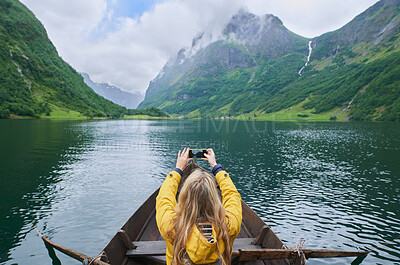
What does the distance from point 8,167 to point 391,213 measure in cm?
3987

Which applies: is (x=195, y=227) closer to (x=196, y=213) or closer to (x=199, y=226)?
(x=199, y=226)

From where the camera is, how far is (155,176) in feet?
90.5

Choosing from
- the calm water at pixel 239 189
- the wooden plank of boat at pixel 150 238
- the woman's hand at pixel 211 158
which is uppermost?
the woman's hand at pixel 211 158

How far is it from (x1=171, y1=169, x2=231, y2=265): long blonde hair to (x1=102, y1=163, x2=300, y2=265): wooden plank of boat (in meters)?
4.79

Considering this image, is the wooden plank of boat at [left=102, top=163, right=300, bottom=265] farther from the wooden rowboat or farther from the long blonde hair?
the long blonde hair

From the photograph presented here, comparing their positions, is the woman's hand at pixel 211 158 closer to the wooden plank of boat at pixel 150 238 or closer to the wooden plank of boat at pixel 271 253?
the wooden plank of boat at pixel 271 253

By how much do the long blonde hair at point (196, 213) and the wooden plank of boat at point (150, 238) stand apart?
15.7ft

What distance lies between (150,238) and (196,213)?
8.62 meters

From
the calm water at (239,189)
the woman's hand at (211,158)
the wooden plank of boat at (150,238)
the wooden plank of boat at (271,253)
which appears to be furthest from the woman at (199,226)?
the calm water at (239,189)

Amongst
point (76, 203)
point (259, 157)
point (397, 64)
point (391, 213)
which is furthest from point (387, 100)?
point (76, 203)

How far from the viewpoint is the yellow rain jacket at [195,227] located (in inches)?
133

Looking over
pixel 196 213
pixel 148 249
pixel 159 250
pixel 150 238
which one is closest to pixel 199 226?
pixel 196 213

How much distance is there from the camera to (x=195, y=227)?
3396 millimetres

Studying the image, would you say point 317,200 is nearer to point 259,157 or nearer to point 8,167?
point 259,157
